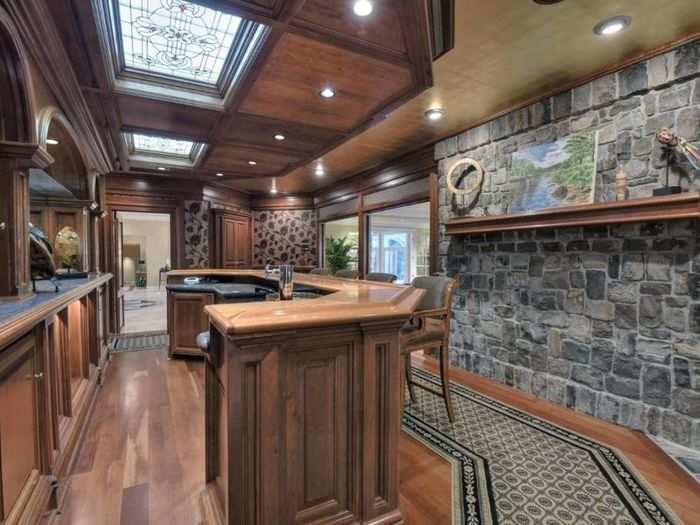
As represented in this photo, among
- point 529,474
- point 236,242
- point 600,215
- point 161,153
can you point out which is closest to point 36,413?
point 529,474

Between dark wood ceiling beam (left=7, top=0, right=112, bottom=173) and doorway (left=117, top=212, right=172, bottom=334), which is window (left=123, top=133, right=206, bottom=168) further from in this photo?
doorway (left=117, top=212, right=172, bottom=334)

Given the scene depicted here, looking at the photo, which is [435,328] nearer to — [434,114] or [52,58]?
[434,114]

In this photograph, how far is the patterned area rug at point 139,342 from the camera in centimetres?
457

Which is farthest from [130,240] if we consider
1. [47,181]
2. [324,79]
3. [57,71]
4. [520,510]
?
[520,510]

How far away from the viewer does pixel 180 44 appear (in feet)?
7.12

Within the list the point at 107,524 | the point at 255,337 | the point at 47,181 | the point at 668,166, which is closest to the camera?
the point at 255,337

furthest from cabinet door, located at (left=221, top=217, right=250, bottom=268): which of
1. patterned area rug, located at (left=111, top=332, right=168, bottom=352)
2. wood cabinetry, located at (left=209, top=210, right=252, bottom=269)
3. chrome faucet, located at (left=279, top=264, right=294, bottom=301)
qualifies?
chrome faucet, located at (left=279, top=264, right=294, bottom=301)

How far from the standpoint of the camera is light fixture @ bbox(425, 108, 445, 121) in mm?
3194

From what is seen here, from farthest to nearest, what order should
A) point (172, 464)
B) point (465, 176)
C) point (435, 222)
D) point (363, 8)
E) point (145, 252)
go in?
point (145, 252), point (435, 222), point (465, 176), point (172, 464), point (363, 8)

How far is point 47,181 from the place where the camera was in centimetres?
268

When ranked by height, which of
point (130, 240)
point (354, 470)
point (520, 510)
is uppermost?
point (130, 240)

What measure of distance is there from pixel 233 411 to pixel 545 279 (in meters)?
2.78

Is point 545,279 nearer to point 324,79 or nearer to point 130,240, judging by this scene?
point 324,79

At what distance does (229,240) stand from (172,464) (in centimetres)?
494
